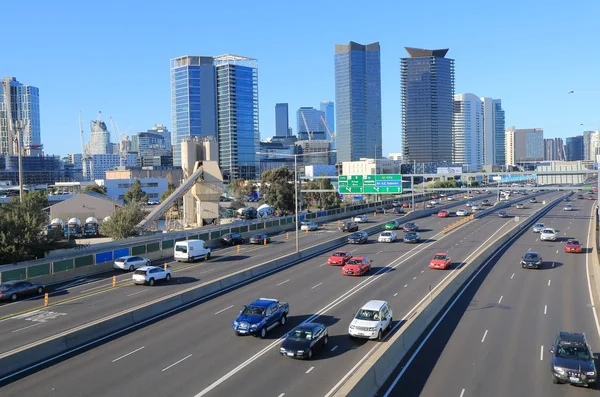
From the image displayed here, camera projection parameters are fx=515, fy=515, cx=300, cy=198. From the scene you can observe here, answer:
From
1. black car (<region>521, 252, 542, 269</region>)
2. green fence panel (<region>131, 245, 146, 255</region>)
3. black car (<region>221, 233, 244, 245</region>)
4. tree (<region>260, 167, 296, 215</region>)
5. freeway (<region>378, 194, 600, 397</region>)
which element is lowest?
freeway (<region>378, 194, 600, 397</region>)

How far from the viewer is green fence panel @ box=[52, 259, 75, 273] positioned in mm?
34250

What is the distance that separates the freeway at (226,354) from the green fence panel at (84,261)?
42.7 feet

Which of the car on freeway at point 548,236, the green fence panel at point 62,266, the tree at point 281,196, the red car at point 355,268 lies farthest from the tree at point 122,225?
the car on freeway at point 548,236

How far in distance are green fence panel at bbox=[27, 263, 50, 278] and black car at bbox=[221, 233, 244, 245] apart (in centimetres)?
2098

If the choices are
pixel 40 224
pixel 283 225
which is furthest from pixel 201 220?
pixel 40 224

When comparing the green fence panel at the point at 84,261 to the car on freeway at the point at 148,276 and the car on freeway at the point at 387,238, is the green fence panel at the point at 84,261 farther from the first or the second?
the car on freeway at the point at 387,238

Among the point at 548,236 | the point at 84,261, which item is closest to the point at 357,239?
the point at 548,236

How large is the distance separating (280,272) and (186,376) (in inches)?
800

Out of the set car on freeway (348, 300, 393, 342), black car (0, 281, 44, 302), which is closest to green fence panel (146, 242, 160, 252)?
black car (0, 281, 44, 302)

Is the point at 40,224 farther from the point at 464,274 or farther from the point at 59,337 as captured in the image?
the point at 464,274

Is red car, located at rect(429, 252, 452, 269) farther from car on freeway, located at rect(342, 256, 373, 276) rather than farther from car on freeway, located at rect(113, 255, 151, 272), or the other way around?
car on freeway, located at rect(113, 255, 151, 272)

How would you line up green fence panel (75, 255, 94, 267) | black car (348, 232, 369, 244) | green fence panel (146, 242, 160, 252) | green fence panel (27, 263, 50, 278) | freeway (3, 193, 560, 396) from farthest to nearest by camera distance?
black car (348, 232, 369, 244)
green fence panel (146, 242, 160, 252)
green fence panel (75, 255, 94, 267)
green fence panel (27, 263, 50, 278)
freeway (3, 193, 560, 396)

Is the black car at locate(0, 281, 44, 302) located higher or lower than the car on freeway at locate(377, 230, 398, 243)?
higher

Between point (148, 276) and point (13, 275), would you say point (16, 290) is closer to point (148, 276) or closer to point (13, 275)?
point (13, 275)
